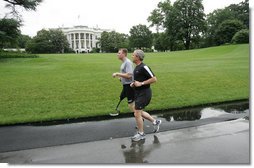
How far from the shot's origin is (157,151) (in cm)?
482

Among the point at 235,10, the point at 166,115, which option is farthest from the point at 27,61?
the point at 235,10

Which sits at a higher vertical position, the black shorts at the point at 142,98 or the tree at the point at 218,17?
the tree at the point at 218,17

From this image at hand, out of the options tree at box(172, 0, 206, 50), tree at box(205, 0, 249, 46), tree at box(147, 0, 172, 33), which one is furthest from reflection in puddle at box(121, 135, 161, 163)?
tree at box(205, 0, 249, 46)

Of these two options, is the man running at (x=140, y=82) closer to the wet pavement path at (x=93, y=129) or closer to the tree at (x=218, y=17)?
the wet pavement path at (x=93, y=129)

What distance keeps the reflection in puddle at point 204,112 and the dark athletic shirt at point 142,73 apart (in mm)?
2191

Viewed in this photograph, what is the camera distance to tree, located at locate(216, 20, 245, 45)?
139 ft

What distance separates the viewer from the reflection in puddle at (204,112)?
24.4ft

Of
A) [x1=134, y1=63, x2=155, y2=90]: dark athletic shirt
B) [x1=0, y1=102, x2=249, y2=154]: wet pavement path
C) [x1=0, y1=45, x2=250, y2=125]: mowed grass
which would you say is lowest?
[x1=0, y1=102, x2=249, y2=154]: wet pavement path

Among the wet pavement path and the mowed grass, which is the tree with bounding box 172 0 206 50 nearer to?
the mowed grass

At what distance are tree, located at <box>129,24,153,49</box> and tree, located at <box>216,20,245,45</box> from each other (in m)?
24.7

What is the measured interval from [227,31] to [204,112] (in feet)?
136

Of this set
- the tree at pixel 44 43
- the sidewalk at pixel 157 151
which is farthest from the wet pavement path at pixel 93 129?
the tree at pixel 44 43

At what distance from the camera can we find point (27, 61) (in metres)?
23.8

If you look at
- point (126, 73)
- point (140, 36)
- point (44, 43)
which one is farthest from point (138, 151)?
point (44, 43)
